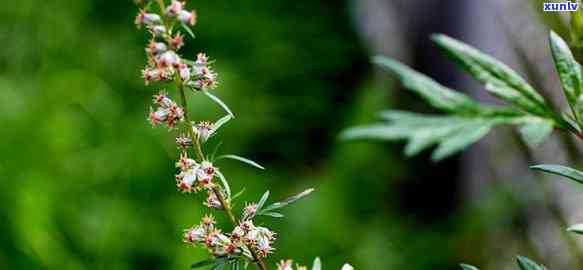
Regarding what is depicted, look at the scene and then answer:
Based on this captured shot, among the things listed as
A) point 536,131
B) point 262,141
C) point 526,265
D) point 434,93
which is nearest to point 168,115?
point 526,265

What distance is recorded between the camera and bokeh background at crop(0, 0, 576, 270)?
7.54 feet

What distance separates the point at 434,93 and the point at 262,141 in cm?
183

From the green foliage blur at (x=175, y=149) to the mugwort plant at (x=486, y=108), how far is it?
1.06m

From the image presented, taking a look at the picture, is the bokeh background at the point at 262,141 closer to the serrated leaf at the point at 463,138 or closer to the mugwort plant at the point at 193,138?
the serrated leaf at the point at 463,138

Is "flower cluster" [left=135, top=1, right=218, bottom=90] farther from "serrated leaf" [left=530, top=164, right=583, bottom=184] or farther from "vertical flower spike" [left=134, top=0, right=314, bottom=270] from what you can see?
"serrated leaf" [left=530, top=164, right=583, bottom=184]

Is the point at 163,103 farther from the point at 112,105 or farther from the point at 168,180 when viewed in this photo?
the point at 112,105

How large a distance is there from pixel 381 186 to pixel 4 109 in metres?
1.20

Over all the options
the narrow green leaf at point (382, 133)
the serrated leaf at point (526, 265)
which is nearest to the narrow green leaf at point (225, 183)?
the serrated leaf at point (526, 265)

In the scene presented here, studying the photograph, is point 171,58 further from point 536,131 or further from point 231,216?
point 536,131

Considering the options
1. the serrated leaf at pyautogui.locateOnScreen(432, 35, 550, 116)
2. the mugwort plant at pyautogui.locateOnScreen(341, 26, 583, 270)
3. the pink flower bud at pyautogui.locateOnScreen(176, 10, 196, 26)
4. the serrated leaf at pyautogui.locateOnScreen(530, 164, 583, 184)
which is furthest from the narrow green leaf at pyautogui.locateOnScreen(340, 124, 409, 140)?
the pink flower bud at pyautogui.locateOnScreen(176, 10, 196, 26)

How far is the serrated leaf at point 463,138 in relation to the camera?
0.99 metres

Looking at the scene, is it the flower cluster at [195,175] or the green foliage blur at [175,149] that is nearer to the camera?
the flower cluster at [195,175]

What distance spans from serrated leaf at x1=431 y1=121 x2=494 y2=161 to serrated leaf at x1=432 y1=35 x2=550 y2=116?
0.23 feet

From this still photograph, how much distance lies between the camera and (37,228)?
7.35ft
